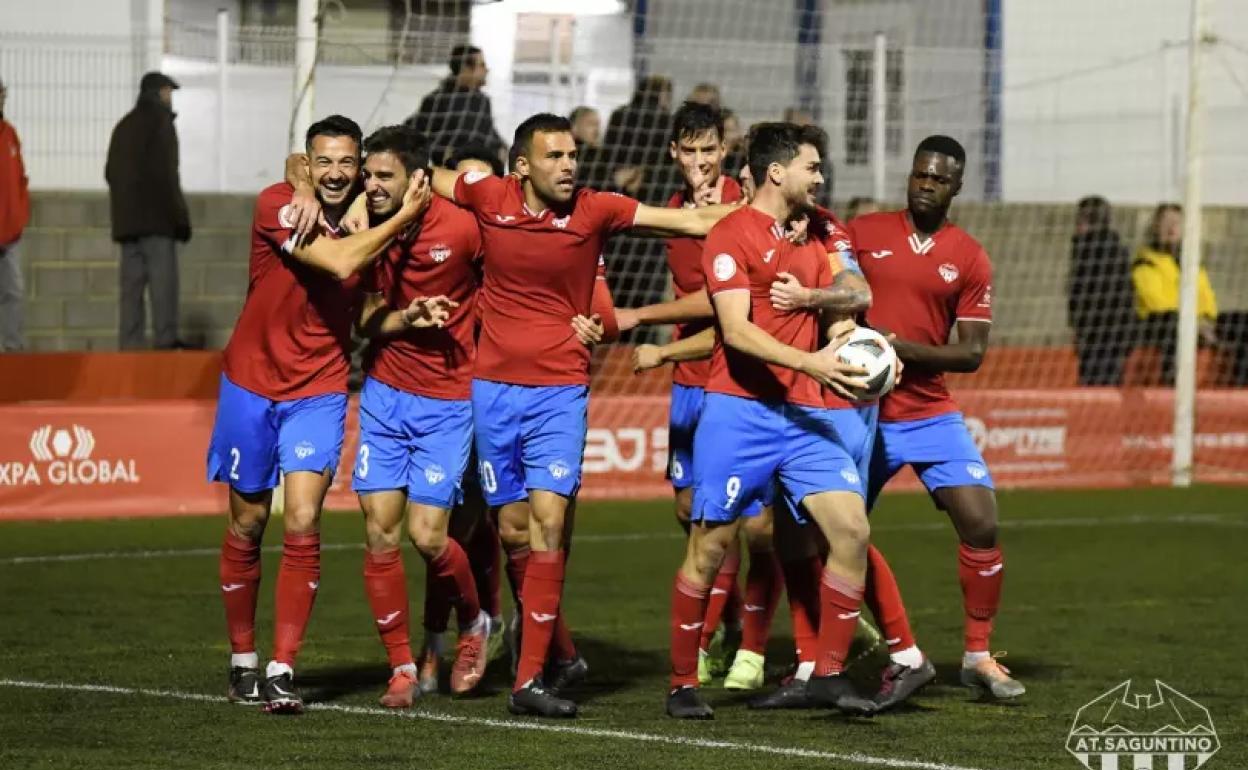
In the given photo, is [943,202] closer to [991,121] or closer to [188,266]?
[188,266]

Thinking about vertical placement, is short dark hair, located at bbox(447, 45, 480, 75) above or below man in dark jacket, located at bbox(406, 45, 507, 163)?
above

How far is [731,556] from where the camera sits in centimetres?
991

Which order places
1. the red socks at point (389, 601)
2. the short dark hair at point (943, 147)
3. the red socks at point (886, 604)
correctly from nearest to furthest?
1. the red socks at point (389, 601)
2. the red socks at point (886, 604)
3. the short dark hair at point (943, 147)

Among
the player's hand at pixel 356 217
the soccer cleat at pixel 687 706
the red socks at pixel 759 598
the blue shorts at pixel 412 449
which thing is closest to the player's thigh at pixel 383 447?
the blue shorts at pixel 412 449

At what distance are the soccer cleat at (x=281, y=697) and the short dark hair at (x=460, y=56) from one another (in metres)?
8.10

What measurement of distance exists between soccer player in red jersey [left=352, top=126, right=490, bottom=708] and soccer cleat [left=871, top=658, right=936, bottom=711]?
1.78m

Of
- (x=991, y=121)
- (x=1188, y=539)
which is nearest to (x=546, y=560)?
(x=1188, y=539)

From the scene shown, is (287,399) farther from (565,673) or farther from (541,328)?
(565,673)

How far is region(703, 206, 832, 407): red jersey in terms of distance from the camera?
8.19m

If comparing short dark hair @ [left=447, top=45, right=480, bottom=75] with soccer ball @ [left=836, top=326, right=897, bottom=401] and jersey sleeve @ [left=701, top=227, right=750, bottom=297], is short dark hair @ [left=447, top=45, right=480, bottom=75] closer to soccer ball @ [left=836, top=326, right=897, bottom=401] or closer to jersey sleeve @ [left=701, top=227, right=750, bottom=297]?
jersey sleeve @ [left=701, top=227, right=750, bottom=297]

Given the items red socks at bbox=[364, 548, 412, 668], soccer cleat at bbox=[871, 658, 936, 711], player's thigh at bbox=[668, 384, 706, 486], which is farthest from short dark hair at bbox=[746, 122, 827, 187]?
red socks at bbox=[364, 548, 412, 668]

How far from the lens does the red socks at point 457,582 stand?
893 cm

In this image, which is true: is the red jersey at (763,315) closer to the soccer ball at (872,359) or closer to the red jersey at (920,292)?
the soccer ball at (872,359)

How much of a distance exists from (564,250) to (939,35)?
1439 centimetres
